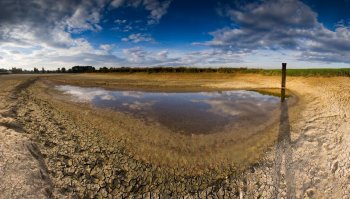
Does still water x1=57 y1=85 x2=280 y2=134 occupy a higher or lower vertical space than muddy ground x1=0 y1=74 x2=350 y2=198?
higher

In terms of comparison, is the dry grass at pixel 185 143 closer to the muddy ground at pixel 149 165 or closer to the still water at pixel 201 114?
the muddy ground at pixel 149 165

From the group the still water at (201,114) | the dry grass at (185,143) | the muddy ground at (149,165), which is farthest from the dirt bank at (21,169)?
the still water at (201,114)

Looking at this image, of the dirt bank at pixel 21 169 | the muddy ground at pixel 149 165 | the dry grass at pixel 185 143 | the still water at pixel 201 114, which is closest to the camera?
the dirt bank at pixel 21 169

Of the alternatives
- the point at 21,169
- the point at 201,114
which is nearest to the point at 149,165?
the point at 21,169

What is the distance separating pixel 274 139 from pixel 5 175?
8.51 metres

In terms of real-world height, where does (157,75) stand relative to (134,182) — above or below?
above

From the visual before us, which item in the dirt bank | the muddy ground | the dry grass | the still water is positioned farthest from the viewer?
the still water

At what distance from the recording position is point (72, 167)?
19.5 feet

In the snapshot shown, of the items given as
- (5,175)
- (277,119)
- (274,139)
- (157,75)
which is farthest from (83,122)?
(157,75)

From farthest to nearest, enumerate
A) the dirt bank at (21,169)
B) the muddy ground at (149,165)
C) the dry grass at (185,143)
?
the dry grass at (185,143) → the muddy ground at (149,165) → the dirt bank at (21,169)

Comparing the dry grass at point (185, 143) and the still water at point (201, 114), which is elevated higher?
the still water at point (201, 114)

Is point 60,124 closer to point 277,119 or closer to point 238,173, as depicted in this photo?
point 238,173

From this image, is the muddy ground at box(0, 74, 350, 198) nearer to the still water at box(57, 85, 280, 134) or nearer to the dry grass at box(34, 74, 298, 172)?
the dry grass at box(34, 74, 298, 172)

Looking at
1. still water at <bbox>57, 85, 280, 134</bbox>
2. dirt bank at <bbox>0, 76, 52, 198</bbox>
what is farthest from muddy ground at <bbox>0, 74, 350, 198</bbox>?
still water at <bbox>57, 85, 280, 134</bbox>
